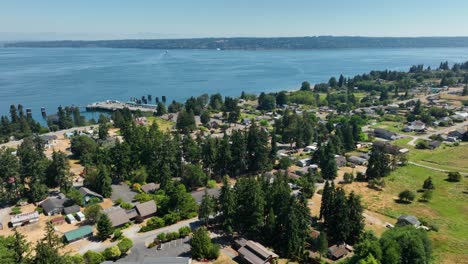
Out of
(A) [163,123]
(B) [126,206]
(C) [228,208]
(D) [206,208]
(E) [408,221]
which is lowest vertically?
(A) [163,123]

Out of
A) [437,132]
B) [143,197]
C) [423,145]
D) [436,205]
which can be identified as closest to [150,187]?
[143,197]

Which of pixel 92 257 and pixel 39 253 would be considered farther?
pixel 92 257

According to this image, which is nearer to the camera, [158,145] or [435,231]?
[435,231]

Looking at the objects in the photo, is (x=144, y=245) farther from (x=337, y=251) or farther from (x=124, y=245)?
(x=337, y=251)

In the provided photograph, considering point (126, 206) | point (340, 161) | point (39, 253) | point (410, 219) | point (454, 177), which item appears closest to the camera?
point (39, 253)

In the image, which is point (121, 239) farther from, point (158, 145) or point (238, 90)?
point (238, 90)

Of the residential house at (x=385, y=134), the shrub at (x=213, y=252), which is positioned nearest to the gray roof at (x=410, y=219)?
→ the shrub at (x=213, y=252)

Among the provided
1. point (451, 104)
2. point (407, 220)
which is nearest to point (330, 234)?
point (407, 220)
